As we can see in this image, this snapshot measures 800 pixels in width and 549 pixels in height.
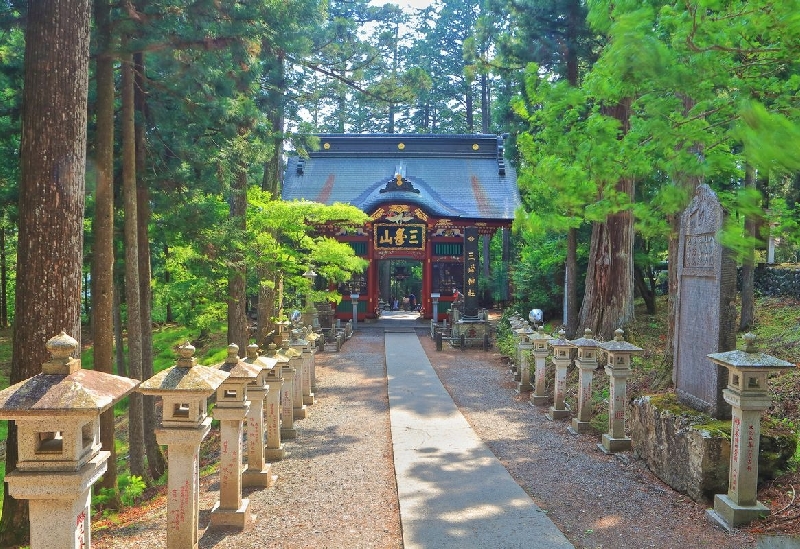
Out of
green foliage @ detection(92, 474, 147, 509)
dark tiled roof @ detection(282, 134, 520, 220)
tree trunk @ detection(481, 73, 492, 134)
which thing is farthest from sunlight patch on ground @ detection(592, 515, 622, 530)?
tree trunk @ detection(481, 73, 492, 134)

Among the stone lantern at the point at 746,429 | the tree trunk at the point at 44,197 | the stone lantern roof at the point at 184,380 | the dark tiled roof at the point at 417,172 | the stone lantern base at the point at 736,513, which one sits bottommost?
the stone lantern base at the point at 736,513

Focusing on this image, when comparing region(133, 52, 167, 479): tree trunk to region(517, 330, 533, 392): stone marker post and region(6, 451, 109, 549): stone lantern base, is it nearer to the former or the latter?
region(6, 451, 109, 549): stone lantern base

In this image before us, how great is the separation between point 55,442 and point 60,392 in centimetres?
31

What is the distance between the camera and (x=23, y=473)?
296cm

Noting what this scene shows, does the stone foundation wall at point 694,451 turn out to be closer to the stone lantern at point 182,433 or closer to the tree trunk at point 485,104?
the stone lantern at point 182,433

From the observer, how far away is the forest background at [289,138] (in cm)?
489

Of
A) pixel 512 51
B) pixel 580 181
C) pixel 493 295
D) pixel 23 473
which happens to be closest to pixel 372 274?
pixel 493 295

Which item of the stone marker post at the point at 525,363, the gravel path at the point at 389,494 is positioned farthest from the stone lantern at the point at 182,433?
the stone marker post at the point at 525,363

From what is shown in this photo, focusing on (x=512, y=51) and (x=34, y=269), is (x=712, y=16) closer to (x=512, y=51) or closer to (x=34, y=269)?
(x=34, y=269)

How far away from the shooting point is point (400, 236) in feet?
75.0

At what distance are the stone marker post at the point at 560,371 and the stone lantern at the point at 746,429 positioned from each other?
393 cm

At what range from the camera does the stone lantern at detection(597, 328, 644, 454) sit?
7141 millimetres

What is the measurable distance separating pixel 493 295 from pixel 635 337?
12192mm

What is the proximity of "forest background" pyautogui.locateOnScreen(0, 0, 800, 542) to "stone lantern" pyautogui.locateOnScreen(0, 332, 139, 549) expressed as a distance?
2223mm
